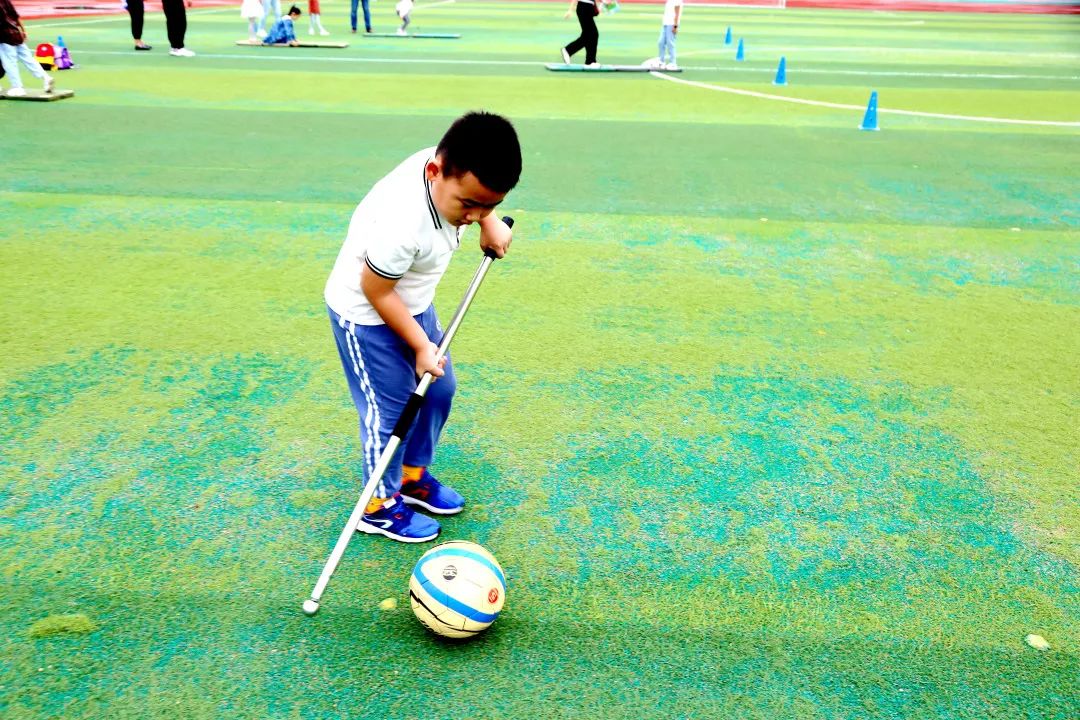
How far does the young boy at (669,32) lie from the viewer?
14.5m

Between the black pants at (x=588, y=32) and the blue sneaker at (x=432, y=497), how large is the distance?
1232cm

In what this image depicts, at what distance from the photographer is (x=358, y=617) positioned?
9.48ft

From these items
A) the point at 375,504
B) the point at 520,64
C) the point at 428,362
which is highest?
the point at 428,362

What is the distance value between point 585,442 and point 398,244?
5.32 feet

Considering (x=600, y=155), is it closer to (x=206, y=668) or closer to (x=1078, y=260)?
(x=1078, y=260)

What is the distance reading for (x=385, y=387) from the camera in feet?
10.2

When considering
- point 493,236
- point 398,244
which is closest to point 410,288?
point 398,244

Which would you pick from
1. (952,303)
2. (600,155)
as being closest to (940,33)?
(600,155)

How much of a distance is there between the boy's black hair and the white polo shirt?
0.57 ft

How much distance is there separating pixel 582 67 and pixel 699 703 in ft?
46.9

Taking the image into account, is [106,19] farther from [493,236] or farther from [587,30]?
[493,236]

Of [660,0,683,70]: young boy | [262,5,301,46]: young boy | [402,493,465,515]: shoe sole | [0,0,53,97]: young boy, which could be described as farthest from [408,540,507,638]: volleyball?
[262,5,301,46]: young boy

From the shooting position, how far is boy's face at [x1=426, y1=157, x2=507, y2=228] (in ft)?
8.70

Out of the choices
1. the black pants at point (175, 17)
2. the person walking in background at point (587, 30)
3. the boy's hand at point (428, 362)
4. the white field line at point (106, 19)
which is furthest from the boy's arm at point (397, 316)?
the white field line at point (106, 19)
